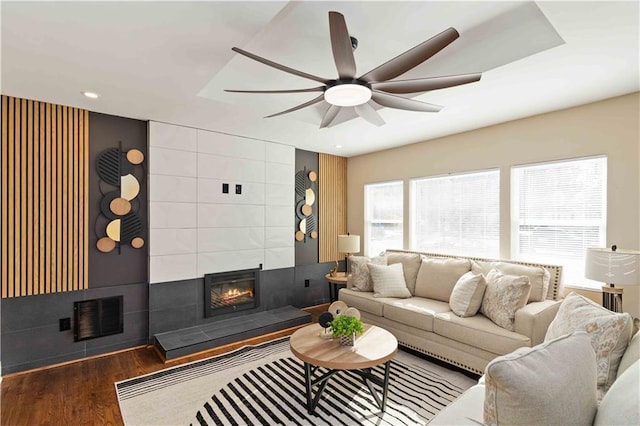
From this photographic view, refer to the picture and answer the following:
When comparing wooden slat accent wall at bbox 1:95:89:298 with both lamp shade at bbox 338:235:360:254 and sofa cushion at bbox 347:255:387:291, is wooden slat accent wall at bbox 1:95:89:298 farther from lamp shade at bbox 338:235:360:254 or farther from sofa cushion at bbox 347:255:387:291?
lamp shade at bbox 338:235:360:254

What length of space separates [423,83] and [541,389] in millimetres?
1679

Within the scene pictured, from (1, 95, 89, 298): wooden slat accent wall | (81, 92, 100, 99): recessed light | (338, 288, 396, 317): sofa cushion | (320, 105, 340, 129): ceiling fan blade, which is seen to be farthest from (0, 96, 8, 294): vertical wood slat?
(338, 288, 396, 317): sofa cushion

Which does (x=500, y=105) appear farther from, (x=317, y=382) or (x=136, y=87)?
(x=136, y=87)

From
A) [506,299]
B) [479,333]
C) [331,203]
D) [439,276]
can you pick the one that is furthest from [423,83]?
[331,203]

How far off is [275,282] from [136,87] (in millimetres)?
3218

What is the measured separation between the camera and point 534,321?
9.01 feet

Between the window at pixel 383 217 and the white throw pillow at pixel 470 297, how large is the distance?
1.92 meters

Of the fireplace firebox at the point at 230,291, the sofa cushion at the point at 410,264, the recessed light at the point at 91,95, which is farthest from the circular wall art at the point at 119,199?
the sofa cushion at the point at 410,264

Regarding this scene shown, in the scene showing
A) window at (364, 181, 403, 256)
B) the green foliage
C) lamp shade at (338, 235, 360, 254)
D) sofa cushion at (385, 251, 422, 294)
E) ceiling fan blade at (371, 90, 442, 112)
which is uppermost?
ceiling fan blade at (371, 90, 442, 112)

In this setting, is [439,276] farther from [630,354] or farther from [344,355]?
[630,354]

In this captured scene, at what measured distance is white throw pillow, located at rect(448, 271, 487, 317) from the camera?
3230mm

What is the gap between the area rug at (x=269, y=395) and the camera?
7.97 ft

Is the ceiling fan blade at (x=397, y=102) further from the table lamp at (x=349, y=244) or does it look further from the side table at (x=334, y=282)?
the side table at (x=334, y=282)

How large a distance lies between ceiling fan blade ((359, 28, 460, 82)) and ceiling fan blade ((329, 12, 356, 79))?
5.1 inches
